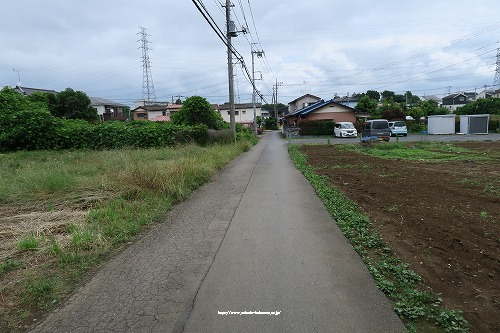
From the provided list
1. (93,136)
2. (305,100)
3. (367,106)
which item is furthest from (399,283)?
(305,100)

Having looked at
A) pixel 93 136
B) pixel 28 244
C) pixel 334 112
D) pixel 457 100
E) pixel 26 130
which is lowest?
pixel 28 244

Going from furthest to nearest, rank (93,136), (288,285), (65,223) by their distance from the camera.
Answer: (93,136) < (65,223) < (288,285)

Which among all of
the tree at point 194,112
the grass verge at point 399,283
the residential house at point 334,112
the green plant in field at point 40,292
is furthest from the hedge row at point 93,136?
the residential house at point 334,112

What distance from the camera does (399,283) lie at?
3.55 metres

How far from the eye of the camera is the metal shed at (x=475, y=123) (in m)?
34.8

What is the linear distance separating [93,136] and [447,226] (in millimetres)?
20923

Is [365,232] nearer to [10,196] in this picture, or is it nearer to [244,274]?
[244,274]

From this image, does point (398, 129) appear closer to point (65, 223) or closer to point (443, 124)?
point (443, 124)

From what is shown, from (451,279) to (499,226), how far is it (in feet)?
7.47

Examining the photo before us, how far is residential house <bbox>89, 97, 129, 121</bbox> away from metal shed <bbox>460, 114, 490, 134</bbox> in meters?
51.7

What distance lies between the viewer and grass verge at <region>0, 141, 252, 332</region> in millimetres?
3516

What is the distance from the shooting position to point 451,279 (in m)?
3.57

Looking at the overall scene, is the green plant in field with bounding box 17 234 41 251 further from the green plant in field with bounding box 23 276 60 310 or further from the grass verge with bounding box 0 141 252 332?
the green plant in field with bounding box 23 276 60 310

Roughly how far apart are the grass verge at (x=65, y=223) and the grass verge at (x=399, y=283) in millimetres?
3443
